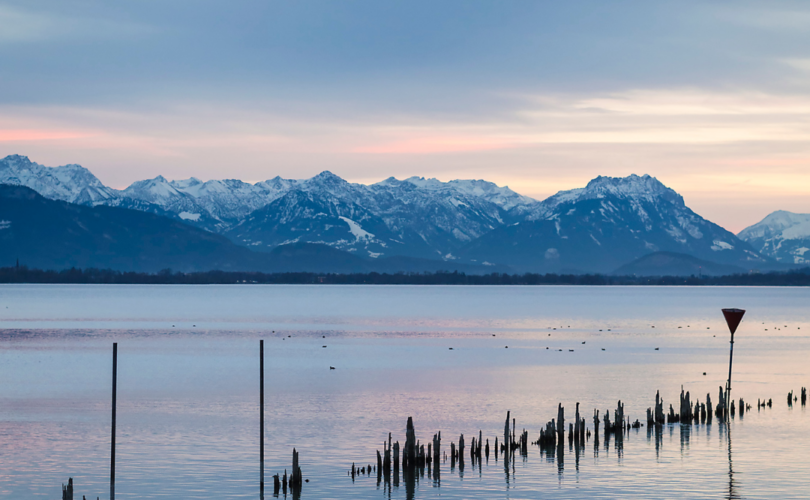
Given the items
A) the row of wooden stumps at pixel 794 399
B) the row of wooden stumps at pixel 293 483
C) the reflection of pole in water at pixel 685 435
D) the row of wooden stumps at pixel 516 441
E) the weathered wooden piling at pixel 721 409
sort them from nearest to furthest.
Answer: the row of wooden stumps at pixel 293 483, the row of wooden stumps at pixel 516 441, the reflection of pole in water at pixel 685 435, the weathered wooden piling at pixel 721 409, the row of wooden stumps at pixel 794 399

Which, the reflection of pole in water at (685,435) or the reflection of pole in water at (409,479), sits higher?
the reflection of pole in water at (685,435)

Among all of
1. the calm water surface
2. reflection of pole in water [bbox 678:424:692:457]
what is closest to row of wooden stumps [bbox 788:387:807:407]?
the calm water surface

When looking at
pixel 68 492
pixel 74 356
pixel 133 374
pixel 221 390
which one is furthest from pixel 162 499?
pixel 74 356

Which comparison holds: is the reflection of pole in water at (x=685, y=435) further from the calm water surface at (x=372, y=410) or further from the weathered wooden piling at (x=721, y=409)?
the weathered wooden piling at (x=721, y=409)

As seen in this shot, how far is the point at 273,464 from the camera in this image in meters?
35.4

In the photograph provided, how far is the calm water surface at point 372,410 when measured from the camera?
3191cm

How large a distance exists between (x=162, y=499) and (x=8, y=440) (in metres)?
13.0

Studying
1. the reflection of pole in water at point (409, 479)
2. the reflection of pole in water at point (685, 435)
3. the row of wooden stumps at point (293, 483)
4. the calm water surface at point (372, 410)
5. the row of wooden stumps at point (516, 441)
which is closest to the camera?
the row of wooden stumps at point (293, 483)

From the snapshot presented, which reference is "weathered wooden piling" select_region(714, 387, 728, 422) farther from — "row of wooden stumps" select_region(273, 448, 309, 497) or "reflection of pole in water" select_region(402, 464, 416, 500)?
"row of wooden stumps" select_region(273, 448, 309, 497)

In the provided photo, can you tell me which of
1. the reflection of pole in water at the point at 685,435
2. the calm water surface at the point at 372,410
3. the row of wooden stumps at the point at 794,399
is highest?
the row of wooden stumps at the point at 794,399

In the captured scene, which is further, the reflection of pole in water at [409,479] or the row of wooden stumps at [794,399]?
the row of wooden stumps at [794,399]

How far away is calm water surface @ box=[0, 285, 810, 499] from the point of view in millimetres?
31906

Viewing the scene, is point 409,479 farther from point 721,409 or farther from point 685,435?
point 721,409

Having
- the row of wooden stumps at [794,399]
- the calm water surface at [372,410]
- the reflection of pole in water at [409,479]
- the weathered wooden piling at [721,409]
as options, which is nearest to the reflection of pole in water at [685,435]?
the calm water surface at [372,410]
